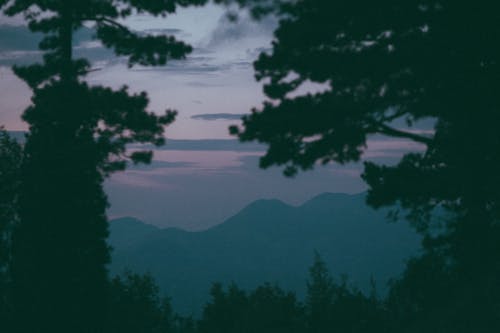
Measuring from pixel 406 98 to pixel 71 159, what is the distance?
1110cm

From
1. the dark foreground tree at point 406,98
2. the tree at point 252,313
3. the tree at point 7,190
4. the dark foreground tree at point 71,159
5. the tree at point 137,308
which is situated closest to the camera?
the dark foreground tree at point 406,98

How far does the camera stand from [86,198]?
61.9ft

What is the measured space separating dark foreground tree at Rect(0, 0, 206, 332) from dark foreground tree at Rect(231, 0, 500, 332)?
4013 mm

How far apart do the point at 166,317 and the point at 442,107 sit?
41620 mm

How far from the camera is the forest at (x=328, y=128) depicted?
10219 millimetres

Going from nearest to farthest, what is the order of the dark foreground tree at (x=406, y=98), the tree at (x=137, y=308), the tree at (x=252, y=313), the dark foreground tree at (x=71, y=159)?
the dark foreground tree at (x=406, y=98) → the dark foreground tree at (x=71, y=159) → the tree at (x=252, y=313) → the tree at (x=137, y=308)

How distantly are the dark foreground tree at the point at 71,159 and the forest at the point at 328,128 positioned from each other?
0.05 metres

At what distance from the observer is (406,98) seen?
35.5 feet

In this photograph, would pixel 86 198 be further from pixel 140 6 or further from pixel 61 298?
pixel 140 6

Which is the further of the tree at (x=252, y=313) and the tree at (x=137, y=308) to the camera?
the tree at (x=137, y=308)

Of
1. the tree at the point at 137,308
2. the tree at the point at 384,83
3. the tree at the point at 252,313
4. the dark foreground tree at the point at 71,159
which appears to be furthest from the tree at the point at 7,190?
the tree at the point at 384,83

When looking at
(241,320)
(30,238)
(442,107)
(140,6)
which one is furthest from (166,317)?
(442,107)

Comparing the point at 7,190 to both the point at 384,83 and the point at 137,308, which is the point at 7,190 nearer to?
the point at 137,308

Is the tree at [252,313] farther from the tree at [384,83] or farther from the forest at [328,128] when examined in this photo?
the tree at [384,83]
